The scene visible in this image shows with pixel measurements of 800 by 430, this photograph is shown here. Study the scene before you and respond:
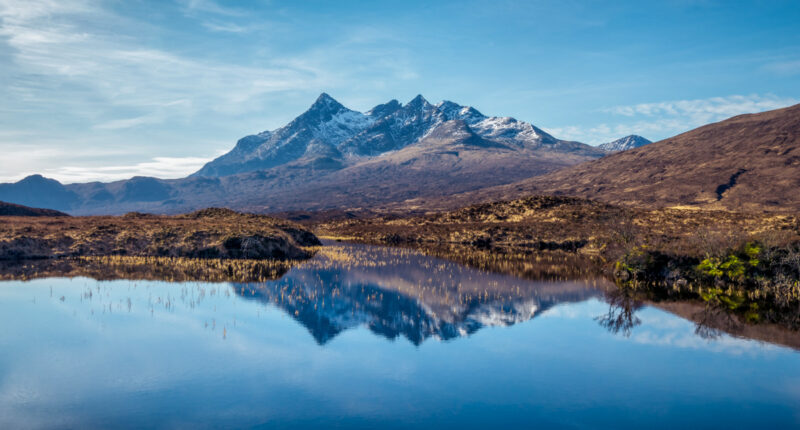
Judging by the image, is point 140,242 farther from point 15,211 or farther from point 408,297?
point 15,211

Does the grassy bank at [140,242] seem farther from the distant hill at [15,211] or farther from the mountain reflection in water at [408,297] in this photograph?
the distant hill at [15,211]

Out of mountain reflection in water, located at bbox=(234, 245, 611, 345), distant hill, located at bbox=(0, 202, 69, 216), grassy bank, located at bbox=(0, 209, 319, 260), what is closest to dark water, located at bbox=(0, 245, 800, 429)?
mountain reflection in water, located at bbox=(234, 245, 611, 345)

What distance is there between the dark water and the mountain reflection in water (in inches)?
9.9

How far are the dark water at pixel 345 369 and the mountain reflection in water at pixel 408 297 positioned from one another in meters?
0.25

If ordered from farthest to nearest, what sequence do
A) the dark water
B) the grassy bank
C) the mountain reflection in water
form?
1. the grassy bank
2. the mountain reflection in water
3. the dark water

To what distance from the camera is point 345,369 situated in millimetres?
20484

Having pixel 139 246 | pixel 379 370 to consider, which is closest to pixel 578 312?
pixel 379 370

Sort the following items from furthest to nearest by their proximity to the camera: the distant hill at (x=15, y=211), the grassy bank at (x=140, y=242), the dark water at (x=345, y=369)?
the distant hill at (x=15, y=211) < the grassy bank at (x=140, y=242) < the dark water at (x=345, y=369)

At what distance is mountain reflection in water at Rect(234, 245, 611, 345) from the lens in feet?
92.8

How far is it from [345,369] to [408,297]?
16.5 m

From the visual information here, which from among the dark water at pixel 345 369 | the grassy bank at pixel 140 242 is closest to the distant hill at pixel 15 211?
the grassy bank at pixel 140 242

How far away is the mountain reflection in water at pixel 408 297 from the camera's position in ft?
92.8

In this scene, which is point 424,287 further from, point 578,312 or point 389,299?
point 578,312

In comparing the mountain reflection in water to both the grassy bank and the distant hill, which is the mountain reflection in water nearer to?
the grassy bank
